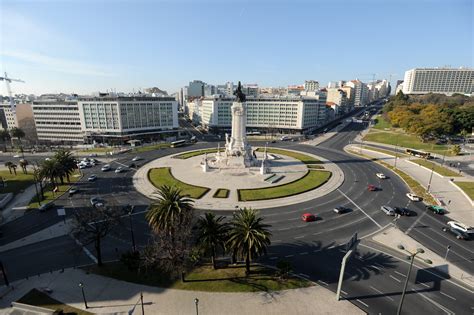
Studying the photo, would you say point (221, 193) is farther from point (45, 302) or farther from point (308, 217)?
point (45, 302)

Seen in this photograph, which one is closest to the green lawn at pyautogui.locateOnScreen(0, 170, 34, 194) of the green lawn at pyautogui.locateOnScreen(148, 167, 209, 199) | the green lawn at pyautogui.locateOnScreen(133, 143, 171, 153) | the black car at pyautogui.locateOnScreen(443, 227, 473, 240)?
the green lawn at pyautogui.locateOnScreen(148, 167, 209, 199)

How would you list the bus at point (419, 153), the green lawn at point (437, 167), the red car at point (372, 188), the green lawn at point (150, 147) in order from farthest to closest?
the green lawn at point (150, 147)
the bus at point (419, 153)
the green lawn at point (437, 167)
the red car at point (372, 188)

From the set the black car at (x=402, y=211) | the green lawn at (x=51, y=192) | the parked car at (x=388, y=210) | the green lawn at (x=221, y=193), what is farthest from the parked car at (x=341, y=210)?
the green lawn at (x=51, y=192)

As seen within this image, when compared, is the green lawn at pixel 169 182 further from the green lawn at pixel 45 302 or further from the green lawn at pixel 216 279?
the green lawn at pixel 45 302

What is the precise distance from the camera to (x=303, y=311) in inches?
1177

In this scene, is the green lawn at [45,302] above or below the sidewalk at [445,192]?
below

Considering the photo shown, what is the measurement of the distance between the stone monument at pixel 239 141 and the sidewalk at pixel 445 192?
5369 cm

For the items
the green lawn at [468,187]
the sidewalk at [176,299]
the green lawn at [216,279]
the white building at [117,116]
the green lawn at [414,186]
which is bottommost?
the sidewalk at [176,299]

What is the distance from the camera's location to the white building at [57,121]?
476 feet

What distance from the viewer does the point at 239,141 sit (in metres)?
93.8

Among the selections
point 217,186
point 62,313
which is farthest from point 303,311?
point 217,186

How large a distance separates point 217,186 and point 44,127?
138221 mm

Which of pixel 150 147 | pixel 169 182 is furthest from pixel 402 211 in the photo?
pixel 150 147

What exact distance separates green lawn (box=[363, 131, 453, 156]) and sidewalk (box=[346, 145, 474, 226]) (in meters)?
24.7
